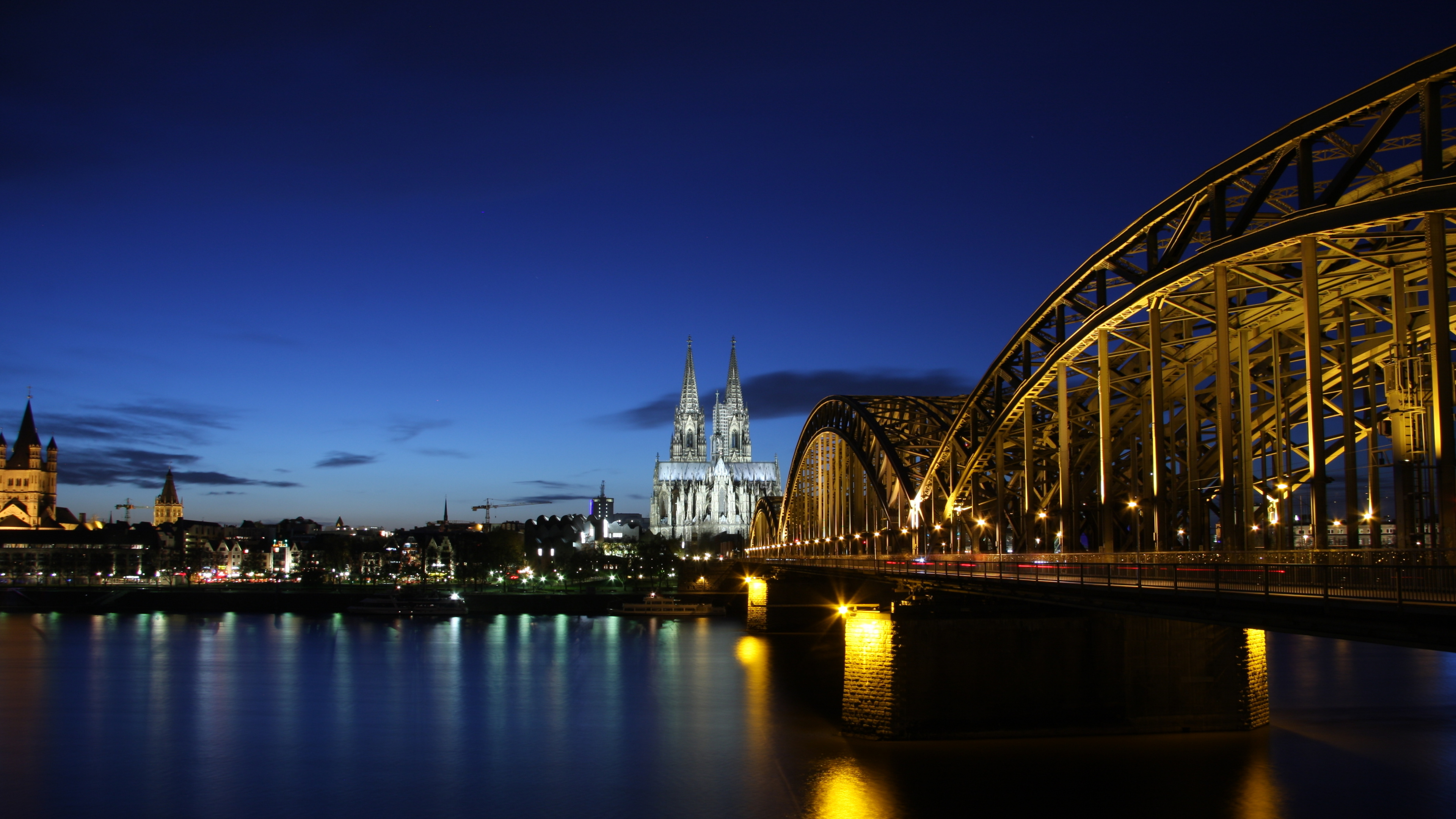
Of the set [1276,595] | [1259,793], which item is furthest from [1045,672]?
[1276,595]

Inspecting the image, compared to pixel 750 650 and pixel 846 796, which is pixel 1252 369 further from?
pixel 750 650

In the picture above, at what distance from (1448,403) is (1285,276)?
11392mm

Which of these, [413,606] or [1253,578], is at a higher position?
[1253,578]

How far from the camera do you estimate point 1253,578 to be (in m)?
19.8

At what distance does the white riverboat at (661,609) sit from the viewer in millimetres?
105312

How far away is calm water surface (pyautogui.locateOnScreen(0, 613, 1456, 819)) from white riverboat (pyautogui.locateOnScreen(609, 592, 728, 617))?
37743mm

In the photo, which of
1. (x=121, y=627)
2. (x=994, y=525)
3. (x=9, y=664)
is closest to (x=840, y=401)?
(x=994, y=525)

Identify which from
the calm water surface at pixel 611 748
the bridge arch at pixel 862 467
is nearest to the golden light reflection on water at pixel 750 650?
the calm water surface at pixel 611 748

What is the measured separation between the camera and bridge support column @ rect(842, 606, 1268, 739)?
33.2 m

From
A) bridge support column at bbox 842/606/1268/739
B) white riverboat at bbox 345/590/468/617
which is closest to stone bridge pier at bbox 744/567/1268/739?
bridge support column at bbox 842/606/1268/739

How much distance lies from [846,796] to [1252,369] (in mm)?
19619

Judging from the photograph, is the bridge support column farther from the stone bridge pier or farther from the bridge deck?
the bridge deck

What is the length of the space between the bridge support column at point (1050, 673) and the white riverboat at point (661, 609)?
71841 millimetres

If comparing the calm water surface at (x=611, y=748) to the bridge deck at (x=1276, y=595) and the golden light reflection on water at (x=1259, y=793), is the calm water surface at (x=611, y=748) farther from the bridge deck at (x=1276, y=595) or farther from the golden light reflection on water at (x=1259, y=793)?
the bridge deck at (x=1276, y=595)
